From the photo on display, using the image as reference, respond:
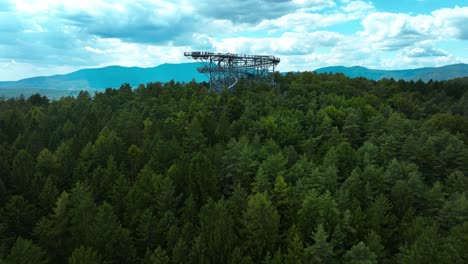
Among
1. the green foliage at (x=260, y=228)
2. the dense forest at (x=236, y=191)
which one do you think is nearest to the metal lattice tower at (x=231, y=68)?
the dense forest at (x=236, y=191)

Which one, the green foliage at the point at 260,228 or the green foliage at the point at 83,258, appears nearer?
the green foliage at the point at 83,258

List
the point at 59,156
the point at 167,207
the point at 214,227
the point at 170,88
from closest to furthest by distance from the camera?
the point at 214,227, the point at 167,207, the point at 59,156, the point at 170,88

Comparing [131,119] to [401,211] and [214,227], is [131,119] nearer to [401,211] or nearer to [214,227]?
[214,227]

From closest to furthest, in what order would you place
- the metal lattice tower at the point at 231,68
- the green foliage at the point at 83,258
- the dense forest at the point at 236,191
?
the green foliage at the point at 83,258, the dense forest at the point at 236,191, the metal lattice tower at the point at 231,68

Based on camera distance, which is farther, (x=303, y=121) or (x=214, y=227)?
(x=303, y=121)

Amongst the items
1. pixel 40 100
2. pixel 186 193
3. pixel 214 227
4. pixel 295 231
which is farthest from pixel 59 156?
pixel 40 100

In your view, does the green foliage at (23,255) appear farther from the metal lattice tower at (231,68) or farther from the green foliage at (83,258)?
the metal lattice tower at (231,68)
